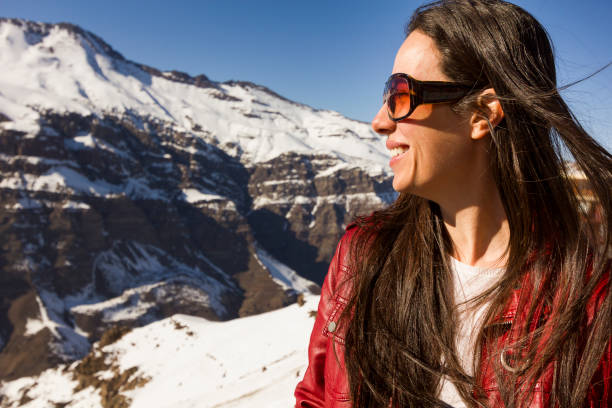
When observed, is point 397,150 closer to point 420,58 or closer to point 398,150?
point 398,150

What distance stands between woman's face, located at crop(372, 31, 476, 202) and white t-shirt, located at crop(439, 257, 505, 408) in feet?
1.17

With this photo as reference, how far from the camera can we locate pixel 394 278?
163cm

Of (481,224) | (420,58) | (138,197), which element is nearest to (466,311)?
(481,224)

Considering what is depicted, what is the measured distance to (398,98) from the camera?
1.54 m

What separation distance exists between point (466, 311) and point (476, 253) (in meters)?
0.24

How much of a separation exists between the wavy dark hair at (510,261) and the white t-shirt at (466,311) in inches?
1.2

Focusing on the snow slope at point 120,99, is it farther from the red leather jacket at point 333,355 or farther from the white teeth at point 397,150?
the white teeth at point 397,150

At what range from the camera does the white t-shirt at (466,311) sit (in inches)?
56.8

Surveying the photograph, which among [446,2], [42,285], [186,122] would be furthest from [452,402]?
[186,122]

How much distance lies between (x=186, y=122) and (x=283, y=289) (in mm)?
94602

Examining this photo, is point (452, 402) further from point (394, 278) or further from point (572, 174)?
point (572, 174)

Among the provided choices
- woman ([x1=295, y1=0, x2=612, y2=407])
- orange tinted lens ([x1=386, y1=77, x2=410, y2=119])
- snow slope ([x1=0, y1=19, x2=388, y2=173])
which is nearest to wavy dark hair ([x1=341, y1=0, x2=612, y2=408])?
woman ([x1=295, y1=0, x2=612, y2=407])

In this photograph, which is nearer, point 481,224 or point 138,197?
point 481,224

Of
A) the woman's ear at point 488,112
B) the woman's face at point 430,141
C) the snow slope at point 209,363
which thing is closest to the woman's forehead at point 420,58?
the woman's face at point 430,141
